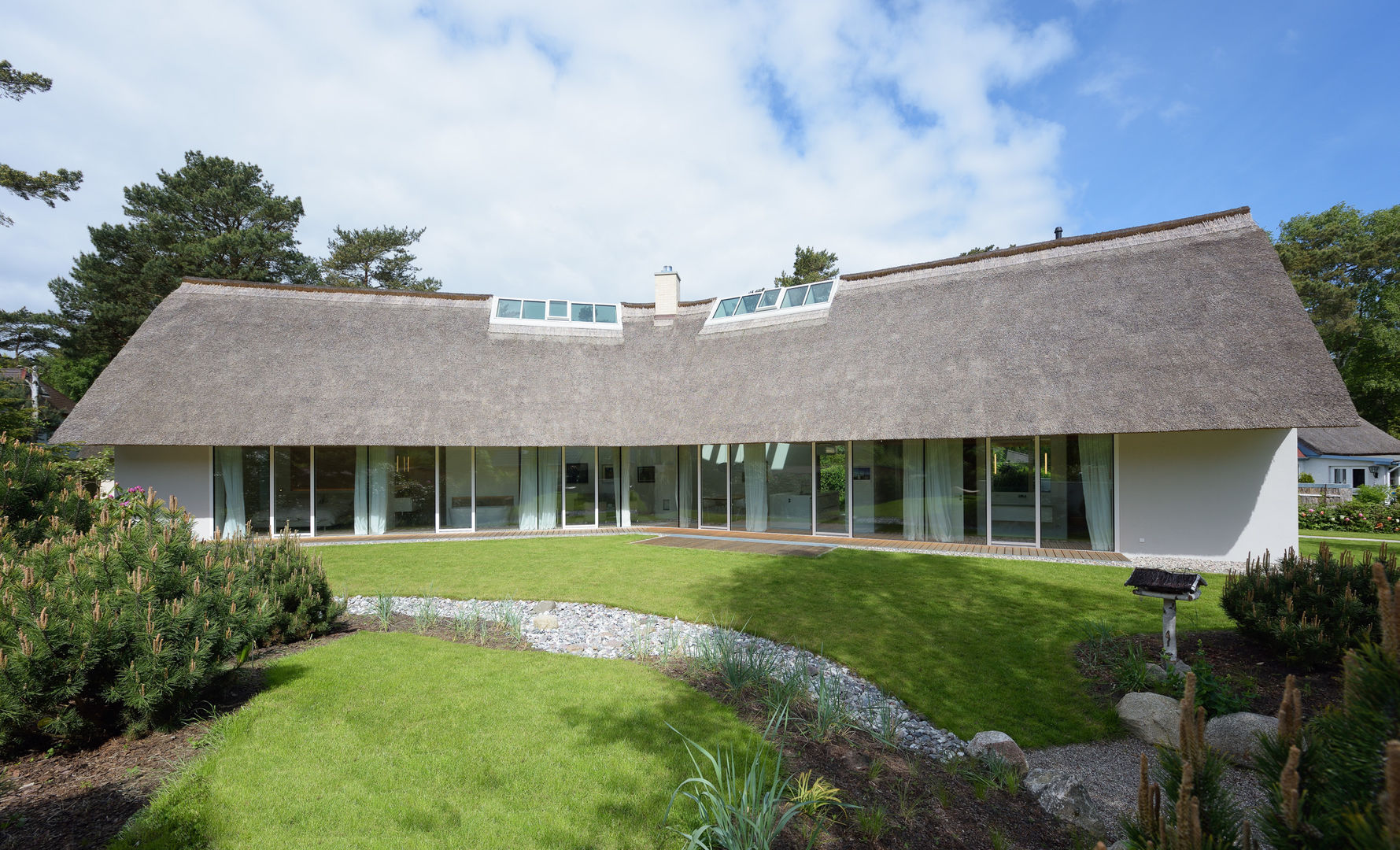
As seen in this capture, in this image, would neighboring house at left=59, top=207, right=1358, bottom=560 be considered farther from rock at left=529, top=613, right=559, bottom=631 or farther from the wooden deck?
rock at left=529, top=613, right=559, bottom=631

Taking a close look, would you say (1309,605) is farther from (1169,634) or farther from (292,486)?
(292,486)

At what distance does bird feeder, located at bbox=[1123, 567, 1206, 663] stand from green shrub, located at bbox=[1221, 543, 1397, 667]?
0.87 metres

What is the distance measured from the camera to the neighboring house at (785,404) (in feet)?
32.5

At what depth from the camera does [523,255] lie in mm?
35000

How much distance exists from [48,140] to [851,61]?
82.3 ft

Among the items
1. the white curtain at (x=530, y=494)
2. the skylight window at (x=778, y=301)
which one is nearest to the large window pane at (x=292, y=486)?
the white curtain at (x=530, y=494)

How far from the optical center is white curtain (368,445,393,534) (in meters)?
14.1

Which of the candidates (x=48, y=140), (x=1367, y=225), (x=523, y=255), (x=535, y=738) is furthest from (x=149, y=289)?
(x=1367, y=225)

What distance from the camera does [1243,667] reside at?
522 cm

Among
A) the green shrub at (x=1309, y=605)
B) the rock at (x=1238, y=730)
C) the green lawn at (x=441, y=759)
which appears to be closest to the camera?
the green lawn at (x=441, y=759)

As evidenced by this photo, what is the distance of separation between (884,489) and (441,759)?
10.6 meters

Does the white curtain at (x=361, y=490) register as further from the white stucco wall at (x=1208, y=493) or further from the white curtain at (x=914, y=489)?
the white stucco wall at (x=1208, y=493)

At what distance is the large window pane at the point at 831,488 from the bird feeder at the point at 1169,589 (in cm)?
796

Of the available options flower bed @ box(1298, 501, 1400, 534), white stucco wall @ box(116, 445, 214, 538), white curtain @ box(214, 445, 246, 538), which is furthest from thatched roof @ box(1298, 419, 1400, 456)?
white stucco wall @ box(116, 445, 214, 538)
